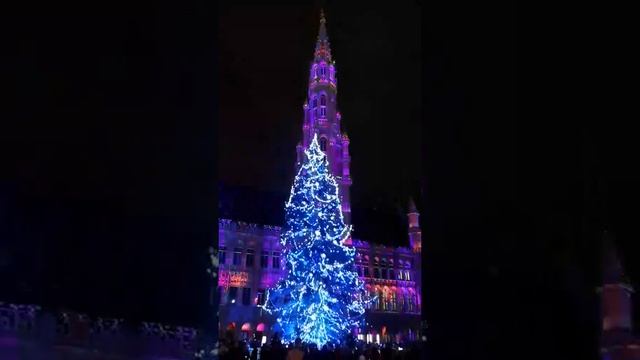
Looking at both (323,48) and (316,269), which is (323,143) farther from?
(316,269)

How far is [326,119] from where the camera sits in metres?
44.0

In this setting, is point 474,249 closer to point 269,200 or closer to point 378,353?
point 378,353

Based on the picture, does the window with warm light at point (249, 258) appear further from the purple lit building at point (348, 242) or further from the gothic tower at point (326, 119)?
the gothic tower at point (326, 119)

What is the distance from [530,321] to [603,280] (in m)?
1.69

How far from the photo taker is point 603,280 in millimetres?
12766

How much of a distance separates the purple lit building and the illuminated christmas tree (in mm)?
11230

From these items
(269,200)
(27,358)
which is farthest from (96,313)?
(269,200)

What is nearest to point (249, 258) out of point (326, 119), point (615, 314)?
point (326, 119)

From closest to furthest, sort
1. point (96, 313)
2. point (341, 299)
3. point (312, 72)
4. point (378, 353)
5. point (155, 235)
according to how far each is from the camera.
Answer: point (378, 353) < point (96, 313) < point (155, 235) < point (341, 299) < point (312, 72)

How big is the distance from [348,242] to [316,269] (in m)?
17.7

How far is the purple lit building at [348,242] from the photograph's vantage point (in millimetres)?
39000

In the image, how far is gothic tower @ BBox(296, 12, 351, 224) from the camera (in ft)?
144

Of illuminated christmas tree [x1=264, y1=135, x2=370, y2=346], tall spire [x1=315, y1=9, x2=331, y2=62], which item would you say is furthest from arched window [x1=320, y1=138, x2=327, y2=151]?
illuminated christmas tree [x1=264, y1=135, x2=370, y2=346]

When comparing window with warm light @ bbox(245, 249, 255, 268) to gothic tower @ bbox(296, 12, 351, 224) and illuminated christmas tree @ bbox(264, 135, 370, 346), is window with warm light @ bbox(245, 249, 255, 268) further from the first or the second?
illuminated christmas tree @ bbox(264, 135, 370, 346)
